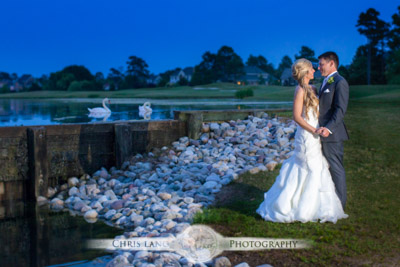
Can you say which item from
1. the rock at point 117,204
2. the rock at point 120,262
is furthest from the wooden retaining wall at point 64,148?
the rock at point 120,262

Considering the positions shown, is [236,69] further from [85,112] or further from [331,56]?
[331,56]

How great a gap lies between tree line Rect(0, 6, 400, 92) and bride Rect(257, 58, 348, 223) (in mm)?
1269

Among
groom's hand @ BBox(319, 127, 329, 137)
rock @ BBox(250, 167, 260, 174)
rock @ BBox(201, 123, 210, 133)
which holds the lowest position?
rock @ BBox(250, 167, 260, 174)

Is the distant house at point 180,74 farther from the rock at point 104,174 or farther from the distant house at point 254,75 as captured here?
the rock at point 104,174

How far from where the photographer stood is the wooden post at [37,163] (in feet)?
32.4

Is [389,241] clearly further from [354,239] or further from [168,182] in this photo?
[168,182]

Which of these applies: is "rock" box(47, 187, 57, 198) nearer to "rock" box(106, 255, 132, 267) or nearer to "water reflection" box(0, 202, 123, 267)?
"water reflection" box(0, 202, 123, 267)

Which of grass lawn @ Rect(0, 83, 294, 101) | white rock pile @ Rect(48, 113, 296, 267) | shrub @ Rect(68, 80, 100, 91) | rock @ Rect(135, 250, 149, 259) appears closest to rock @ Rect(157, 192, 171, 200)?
white rock pile @ Rect(48, 113, 296, 267)

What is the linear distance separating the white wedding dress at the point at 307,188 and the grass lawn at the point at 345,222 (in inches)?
5.7

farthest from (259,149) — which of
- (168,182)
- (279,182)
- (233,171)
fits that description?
(279,182)

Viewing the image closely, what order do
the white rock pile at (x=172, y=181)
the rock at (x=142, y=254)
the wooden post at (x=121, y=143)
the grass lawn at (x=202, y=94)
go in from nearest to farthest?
1. the rock at (x=142, y=254)
2. the white rock pile at (x=172, y=181)
3. the wooden post at (x=121, y=143)
4. the grass lawn at (x=202, y=94)

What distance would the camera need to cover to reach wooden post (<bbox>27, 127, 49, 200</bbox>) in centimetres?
988

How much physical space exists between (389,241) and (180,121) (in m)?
8.12

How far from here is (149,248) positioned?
5.77 metres
